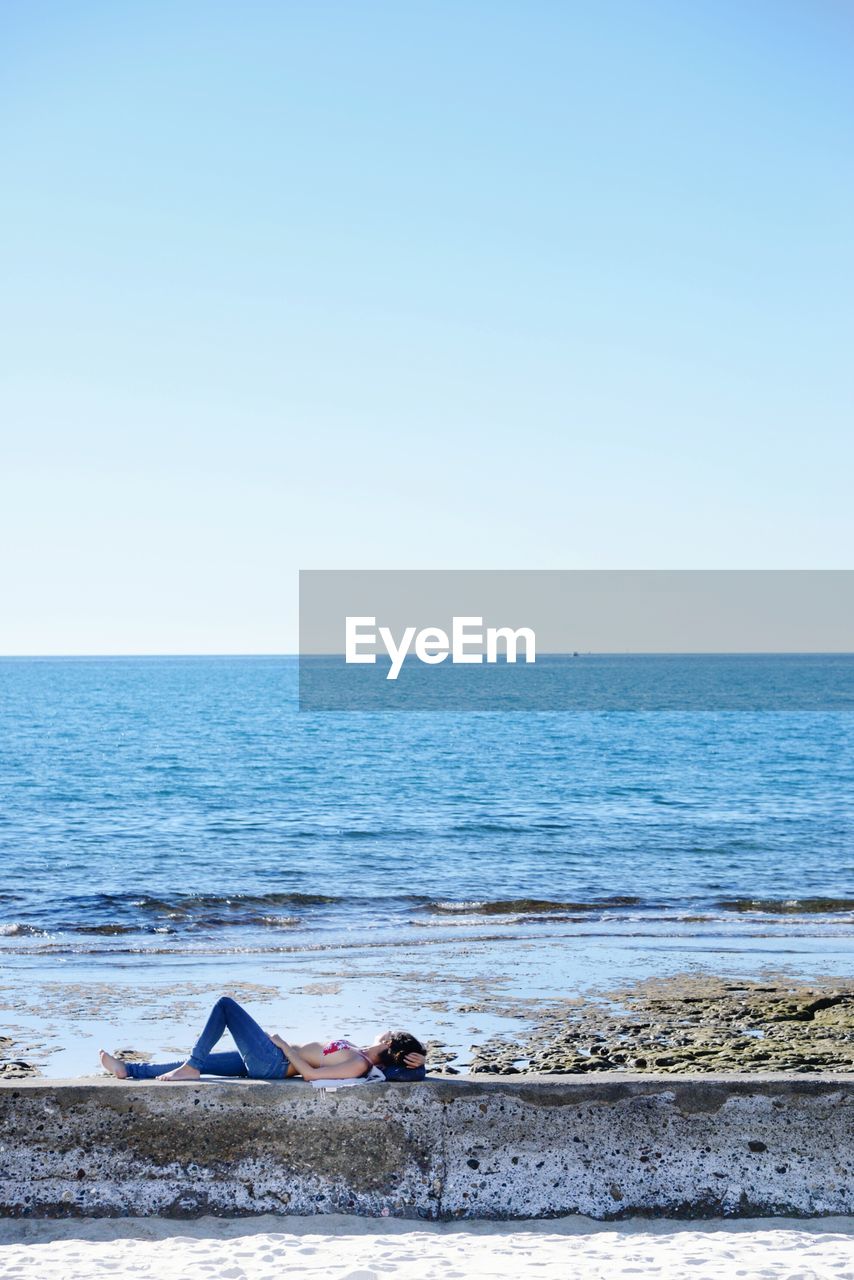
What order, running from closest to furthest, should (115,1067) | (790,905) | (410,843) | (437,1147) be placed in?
1. (437,1147)
2. (115,1067)
3. (790,905)
4. (410,843)

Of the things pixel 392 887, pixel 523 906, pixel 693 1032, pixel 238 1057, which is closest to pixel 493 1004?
pixel 693 1032

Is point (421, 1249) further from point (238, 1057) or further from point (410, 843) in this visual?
point (410, 843)

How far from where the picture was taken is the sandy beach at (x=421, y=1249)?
227 inches

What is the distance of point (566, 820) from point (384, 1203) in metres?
25.1

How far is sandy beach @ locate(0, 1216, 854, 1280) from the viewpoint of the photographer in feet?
18.9

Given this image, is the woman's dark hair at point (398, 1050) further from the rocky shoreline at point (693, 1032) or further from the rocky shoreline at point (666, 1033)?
the rocky shoreline at point (693, 1032)

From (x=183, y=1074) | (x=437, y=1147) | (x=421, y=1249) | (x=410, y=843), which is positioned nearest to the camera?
(x=421, y=1249)

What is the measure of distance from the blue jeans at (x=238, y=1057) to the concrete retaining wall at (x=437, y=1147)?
0.76 ft

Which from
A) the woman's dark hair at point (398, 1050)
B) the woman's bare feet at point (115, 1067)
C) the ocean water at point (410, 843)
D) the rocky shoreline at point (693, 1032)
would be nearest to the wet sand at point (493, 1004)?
the rocky shoreline at point (693, 1032)

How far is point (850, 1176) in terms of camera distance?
22.5 ft

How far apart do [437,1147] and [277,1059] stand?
1.07 m

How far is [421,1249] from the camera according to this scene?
617cm

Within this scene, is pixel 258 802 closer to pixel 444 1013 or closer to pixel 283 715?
pixel 444 1013

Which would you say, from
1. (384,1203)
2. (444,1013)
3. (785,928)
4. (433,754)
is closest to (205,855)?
(785,928)
